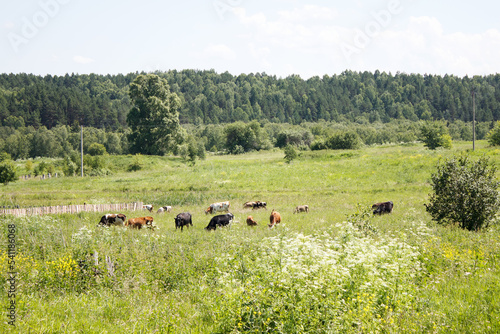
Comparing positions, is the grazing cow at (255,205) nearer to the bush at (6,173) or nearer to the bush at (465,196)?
the bush at (465,196)

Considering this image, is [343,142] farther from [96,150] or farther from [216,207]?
[96,150]

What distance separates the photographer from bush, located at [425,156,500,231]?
15094 mm

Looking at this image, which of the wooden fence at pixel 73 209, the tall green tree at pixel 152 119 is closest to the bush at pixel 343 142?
the tall green tree at pixel 152 119

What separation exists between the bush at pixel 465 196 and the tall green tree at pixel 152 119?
2734 inches

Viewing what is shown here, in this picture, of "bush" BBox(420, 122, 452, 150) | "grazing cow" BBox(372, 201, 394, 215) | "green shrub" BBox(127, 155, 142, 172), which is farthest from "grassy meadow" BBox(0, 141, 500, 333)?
"bush" BBox(420, 122, 452, 150)

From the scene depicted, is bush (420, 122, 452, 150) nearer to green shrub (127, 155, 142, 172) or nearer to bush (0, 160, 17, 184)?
green shrub (127, 155, 142, 172)

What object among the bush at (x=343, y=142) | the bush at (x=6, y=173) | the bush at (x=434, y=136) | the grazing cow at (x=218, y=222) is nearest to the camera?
the grazing cow at (x=218, y=222)

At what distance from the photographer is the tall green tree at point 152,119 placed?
264 feet

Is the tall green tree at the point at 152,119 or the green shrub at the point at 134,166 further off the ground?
the tall green tree at the point at 152,119

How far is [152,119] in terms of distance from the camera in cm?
8144

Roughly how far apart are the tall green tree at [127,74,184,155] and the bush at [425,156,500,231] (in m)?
69.4

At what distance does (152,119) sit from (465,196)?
242 ft

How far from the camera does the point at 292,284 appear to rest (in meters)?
7.18

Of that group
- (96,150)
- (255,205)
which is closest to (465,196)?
(255,205)
